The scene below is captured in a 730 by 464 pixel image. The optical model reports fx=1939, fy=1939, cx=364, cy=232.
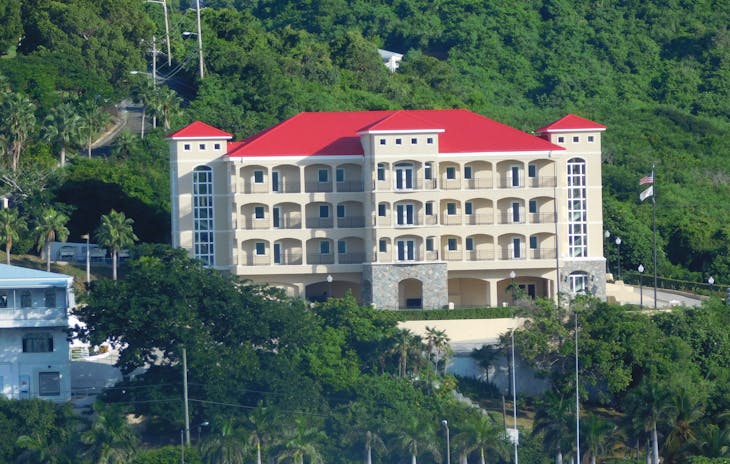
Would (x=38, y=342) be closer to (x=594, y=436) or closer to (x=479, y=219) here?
(x=479, y=219)

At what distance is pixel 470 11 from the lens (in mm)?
146375

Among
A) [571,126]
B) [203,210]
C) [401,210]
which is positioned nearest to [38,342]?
[203,210]

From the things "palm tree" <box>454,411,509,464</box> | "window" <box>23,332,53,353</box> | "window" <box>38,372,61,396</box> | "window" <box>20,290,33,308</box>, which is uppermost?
"window" <box>20,290,33,308</box>

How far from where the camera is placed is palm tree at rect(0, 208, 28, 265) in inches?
3472

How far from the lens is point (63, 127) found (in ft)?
331

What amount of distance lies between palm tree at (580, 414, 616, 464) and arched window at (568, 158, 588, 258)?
2043cm

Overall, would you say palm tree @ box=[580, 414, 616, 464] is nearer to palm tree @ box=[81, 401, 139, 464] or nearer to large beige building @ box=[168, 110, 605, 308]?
palm tree @ box=[81, 401, 139, 464]

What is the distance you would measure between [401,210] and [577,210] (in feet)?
27.9

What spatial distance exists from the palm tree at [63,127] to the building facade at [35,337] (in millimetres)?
24637

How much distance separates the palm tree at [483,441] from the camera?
6831 cm

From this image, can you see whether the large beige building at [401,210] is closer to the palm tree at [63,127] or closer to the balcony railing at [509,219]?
the balcony railing at [509,219]

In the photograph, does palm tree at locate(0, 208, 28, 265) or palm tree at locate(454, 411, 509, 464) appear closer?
palm tree at locate(454, 411, 509, 464)

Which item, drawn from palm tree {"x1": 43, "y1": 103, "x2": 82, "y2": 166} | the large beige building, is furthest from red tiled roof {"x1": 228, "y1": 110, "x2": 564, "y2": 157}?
palm tree {"x1": 43, "y1": 103, "x2": 82, "y2": 166}

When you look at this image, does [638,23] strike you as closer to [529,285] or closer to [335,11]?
[335,11]
